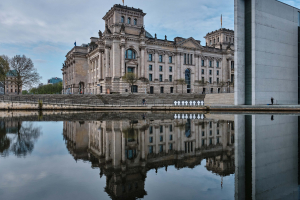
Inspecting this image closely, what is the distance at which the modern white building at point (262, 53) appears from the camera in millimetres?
38906

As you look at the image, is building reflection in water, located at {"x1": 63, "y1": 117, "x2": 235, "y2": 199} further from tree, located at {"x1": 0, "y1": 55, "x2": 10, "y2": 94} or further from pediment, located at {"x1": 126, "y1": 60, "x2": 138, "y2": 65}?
tree, located at {"x1": 0, "y1": 55, "x2": 10, "y2": 94}

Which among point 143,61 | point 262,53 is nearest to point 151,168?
point 262,53

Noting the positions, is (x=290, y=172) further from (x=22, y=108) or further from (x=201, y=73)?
(x=201, y=73)

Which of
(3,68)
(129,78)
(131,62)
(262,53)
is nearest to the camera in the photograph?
(262,53)

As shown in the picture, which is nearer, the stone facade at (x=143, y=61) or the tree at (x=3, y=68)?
the tree at (x=3, y=68)

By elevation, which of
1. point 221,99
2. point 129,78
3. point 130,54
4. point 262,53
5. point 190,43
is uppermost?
point 190,43

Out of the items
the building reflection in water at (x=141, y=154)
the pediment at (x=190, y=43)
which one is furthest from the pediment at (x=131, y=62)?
the building reflection in water at (x=141, y=154)

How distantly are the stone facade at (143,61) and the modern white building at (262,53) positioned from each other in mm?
25588

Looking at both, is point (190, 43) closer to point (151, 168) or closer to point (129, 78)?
point (129, 78)

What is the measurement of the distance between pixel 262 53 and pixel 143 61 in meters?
29.7

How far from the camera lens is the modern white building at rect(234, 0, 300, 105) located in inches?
1532

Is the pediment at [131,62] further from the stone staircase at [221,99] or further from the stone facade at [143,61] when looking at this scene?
the stone staircase at [221,99]

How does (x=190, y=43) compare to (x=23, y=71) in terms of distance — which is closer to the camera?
(x=23, y=71)

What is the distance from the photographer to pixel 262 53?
129 ft
